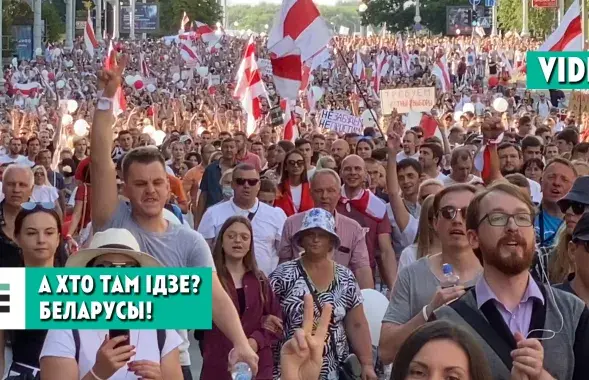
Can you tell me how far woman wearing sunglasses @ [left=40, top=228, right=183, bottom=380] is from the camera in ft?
15.1

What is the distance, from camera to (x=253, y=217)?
9.01 meters

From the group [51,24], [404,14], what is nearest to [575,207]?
[51,24]

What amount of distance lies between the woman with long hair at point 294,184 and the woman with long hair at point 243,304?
2.81 meters

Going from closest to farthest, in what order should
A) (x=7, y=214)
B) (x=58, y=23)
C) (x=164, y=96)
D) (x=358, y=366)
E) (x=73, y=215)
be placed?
(x=358, y=366) → (x=7, y=214) → (x=73, y=215) → (x=164, y=96) → (x=58, y=23)

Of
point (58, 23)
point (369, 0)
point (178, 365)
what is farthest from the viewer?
point (369, 0)

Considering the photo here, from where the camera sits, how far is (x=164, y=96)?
34.4m

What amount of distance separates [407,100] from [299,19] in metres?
4.19

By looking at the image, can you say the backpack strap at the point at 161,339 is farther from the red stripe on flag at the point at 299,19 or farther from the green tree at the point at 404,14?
the green tree at the point at 404,14

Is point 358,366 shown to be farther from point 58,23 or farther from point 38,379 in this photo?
point 58,23

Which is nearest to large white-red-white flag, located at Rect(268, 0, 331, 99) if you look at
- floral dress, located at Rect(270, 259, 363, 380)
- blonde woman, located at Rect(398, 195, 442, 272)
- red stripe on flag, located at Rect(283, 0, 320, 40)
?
red stripe on flag, located at Rect(283, 0, 320, 40)

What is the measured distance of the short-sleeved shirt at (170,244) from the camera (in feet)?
18.8

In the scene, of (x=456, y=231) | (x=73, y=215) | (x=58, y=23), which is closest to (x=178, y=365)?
(x=456, y=231)

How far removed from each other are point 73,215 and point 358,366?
4.62 m

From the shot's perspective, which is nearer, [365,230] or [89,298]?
[89,298]
